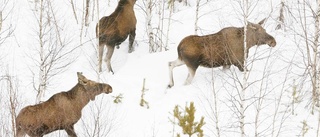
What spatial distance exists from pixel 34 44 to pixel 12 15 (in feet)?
8.71

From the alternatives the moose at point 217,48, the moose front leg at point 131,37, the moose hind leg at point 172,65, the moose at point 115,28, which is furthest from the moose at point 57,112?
the moose front leg at point 131,37

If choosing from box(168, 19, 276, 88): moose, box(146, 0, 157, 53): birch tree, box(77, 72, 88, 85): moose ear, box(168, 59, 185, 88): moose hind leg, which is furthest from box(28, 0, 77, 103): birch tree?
box(168, 19, 276, 88): moose

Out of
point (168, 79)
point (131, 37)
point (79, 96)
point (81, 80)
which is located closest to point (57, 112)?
point (79, 96)

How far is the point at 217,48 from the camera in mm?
15828

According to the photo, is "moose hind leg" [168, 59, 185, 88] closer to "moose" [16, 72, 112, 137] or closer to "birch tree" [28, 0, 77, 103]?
"moose" [16, 72, 112, 137]

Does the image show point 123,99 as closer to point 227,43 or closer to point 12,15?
point 227,43

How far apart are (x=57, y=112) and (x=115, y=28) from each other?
5430 millimetres

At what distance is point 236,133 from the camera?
46.3 ft

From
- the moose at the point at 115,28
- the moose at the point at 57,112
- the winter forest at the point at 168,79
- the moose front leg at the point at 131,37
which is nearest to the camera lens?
the moose at the point at 57,112

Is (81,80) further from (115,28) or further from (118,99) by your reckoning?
(115,28)

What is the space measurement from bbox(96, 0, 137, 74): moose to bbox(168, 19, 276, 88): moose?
2.50 meters

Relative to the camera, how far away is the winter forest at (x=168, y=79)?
13.7 m

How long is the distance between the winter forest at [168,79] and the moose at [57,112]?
1.16ft

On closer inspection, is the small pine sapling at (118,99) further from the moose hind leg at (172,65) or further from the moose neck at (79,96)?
the moose neck at (79,96)
